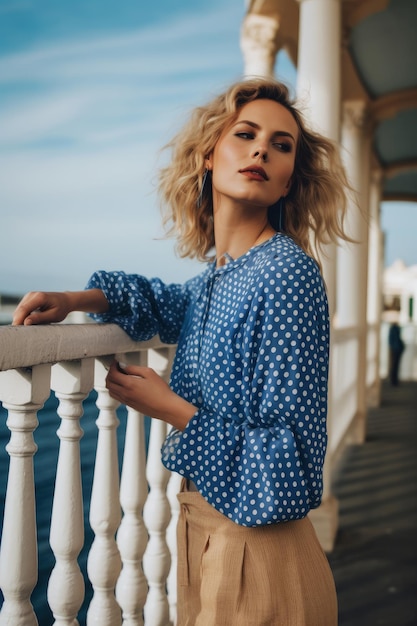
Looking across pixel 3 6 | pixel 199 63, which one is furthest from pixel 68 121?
pixel 3 6

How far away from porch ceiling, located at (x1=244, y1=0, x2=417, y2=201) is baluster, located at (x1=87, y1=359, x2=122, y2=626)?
332 centimetres

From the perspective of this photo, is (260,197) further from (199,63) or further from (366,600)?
(199,63)

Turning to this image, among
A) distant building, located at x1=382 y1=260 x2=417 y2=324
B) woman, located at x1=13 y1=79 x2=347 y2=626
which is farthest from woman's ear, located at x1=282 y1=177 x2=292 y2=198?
distant building, located at x1=382 y1=260 x2=417 y2=324

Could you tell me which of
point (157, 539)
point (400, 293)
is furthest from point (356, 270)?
point (400, 293)

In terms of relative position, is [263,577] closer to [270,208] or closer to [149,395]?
[149,395]

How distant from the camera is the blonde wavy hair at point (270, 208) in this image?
1420mm

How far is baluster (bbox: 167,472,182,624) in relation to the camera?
187 cm

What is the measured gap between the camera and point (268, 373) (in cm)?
111

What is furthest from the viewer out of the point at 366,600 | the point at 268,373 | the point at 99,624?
the point at 366,600

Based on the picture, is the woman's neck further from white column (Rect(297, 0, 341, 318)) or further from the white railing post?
white column (Rect(297, 0, 341, 318))

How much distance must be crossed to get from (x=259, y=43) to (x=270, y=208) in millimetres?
3097

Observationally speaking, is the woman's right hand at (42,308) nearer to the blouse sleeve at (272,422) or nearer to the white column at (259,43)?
the blouse sleeve at (272,422)

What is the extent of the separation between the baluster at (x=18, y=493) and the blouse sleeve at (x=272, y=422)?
264mm

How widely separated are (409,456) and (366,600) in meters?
3.01
